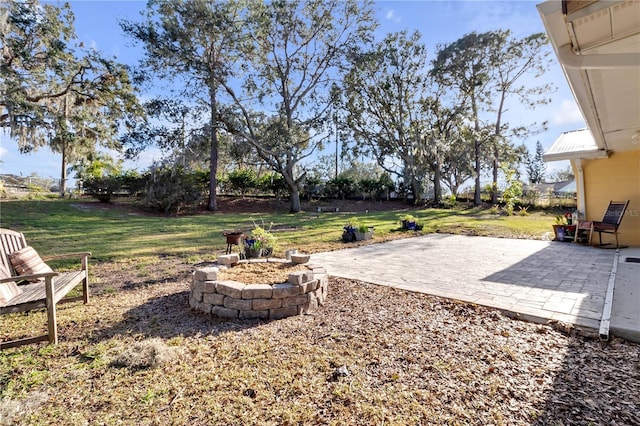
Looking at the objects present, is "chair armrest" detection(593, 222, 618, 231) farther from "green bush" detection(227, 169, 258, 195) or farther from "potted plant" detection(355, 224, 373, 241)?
"green bush" detection(227, 169, 258, 195)

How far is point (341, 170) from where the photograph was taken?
98.0ft

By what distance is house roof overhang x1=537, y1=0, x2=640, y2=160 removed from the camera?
1952 mm

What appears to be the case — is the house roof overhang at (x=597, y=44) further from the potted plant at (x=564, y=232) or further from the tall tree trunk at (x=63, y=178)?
the tall tree trunk at (x=63, y=178)

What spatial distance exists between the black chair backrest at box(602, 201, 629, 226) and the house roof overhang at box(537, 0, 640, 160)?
4085mm

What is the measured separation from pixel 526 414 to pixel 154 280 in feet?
15.2

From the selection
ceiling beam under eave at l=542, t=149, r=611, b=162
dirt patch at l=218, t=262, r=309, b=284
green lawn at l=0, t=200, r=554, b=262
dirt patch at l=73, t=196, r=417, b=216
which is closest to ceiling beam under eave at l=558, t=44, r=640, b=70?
dirt patch at l=218, t=262, r=309, b=284

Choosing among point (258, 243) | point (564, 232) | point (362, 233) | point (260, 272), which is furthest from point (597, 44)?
point (564, 232)

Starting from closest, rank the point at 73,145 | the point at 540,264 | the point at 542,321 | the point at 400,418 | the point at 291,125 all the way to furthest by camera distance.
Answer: the point at 400,418, the point at 542,321, the point at 540,264, the point at 73,145, the point at 291,125

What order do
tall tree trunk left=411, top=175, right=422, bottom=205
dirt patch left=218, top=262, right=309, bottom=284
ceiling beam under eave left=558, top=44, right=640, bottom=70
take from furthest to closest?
1. tall tree trunk left=411, top=175, right=422, bottom=205
2. dirt patch left=218, top=262, right=309, bottom=284
3. ceiling beam under eave left=558, top=44, right=640, bottom=70

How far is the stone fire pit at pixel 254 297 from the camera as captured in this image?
322 centimetres

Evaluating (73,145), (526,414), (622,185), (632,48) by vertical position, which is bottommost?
(526,414)

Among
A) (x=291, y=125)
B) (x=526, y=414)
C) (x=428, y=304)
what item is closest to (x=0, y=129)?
(x=291, y=125)

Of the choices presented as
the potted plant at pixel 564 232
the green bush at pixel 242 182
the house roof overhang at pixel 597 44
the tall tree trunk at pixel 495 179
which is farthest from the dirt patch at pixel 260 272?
the tall tree trunk at pixel 495 179

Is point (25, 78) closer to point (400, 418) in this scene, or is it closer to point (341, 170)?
point (400, 418)
